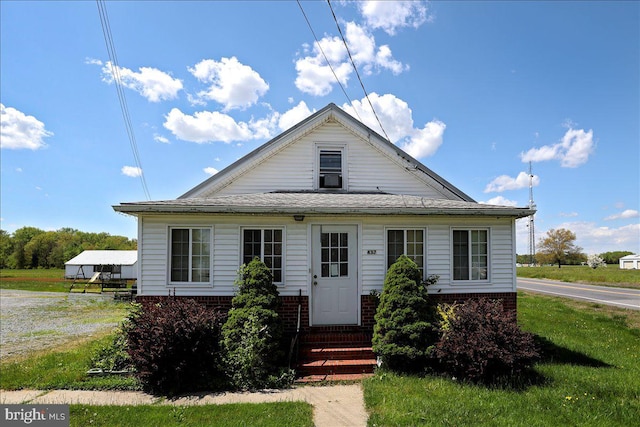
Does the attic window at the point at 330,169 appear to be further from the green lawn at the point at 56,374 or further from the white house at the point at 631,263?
the white house at the point at 631,263

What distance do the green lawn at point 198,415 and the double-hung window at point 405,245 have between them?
13.8ft

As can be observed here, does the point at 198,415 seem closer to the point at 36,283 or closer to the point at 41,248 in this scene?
the point at 36,283

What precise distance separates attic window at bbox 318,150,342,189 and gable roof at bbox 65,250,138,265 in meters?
26.1

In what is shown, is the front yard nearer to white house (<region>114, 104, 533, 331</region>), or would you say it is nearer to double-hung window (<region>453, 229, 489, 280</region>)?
white house (<region>114, 104, 533, 331</region>)

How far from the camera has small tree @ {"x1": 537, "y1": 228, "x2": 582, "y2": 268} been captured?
7325 centimetres

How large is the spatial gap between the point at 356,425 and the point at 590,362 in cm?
602

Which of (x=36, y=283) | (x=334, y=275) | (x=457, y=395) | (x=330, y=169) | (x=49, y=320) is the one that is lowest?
(x=36, y=283)

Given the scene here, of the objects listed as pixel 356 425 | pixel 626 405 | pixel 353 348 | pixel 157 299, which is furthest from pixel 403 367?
pixel 157 299

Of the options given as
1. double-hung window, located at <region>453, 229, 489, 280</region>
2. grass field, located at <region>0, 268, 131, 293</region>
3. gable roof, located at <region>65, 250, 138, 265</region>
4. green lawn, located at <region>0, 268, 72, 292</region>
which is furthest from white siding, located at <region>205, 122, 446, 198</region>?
gable roof, located at <region>65, 250, 138, 265</region>

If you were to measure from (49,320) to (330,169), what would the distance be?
12816 millimetres

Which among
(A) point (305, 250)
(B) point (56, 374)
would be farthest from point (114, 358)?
(A) point (305, 250)

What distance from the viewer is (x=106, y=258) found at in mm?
32750

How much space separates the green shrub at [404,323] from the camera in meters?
6.83

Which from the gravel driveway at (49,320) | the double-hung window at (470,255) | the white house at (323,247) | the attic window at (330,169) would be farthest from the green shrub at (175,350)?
the double-hung window at (470,255)
